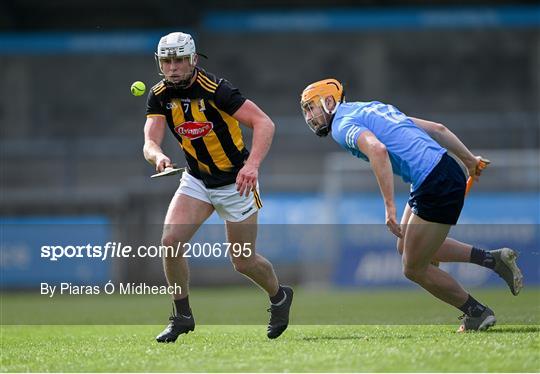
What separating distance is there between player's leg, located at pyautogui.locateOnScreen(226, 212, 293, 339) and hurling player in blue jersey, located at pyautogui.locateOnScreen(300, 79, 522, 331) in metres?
0.92

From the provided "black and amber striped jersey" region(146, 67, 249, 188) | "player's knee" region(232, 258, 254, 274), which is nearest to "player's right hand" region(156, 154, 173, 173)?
"black and amber striped jersey" region(146, 67, 249, 188)

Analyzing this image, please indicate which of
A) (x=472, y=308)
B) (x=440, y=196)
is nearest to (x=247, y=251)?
(x=440, y=196)

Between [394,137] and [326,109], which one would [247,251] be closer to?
[326,109]

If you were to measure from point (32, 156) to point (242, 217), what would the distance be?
15.7 m

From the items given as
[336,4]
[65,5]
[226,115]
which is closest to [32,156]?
[65,5]

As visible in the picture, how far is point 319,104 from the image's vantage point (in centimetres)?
777

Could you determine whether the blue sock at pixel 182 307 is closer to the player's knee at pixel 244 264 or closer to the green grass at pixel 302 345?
the green grass at pixel 302 345

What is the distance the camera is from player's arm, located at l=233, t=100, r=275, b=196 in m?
7.58

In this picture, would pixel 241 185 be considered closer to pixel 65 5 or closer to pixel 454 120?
pixel 454 120

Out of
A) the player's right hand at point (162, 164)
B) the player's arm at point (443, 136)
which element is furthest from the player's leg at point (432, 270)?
the player's right hand at point (162, 164)

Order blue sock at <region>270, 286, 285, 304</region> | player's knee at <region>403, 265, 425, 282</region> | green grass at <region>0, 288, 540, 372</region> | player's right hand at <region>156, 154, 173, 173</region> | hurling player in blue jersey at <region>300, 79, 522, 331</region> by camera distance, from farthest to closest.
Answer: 1. blue sock at <region>270, 286, 285, 304</region>
2. player's knee at <region>403, 265, 425, 282</region>
3. player's right hand at <region>156, 154, 173, 173</region>
4. hurling player in blue jersey at <region>300, 79, 522, 331</region>
5. green grass at <region>0, 288, 540, 372</region>

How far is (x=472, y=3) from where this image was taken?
24906 millimetres

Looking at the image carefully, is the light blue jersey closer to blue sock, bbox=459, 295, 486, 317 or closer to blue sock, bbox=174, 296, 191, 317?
blue sock, bbox=459, 295, 486, 317

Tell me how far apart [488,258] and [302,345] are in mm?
1763
